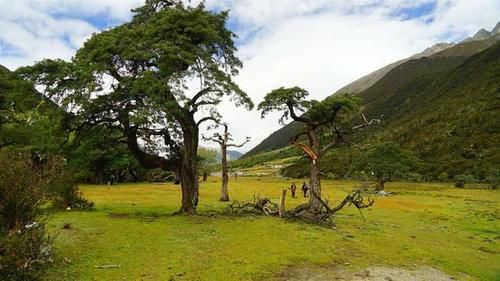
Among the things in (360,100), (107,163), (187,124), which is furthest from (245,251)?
(107,163)

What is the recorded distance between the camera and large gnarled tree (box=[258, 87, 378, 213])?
1246 inches

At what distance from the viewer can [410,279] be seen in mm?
16188

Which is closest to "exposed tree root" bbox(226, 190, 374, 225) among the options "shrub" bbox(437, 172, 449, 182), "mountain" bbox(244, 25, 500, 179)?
"mountain" bbox(244, 25, 500, 179)

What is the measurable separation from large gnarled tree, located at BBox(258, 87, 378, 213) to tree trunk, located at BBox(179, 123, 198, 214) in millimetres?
6181

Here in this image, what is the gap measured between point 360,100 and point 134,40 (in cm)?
1717

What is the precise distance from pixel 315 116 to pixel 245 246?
1541 cm

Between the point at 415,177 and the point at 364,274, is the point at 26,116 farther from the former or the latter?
the point at 415,177

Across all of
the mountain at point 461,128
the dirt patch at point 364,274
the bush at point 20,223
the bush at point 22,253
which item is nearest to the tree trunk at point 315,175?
the dirt patch at point 364,274

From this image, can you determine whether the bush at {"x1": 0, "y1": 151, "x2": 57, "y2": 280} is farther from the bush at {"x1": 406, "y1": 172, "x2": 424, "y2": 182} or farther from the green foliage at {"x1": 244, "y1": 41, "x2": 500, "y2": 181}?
the bush at {"x1": 406, "y1": 172, "x2": 424, "y2": 182}

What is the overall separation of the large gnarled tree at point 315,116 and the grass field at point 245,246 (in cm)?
438

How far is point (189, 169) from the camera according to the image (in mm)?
29516

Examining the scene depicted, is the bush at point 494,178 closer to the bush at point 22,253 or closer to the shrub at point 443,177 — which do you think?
the shrub at point 443,177

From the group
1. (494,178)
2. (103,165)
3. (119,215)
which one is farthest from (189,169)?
(494,178)

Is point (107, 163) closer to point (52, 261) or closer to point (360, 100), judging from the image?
point (360, 100)
